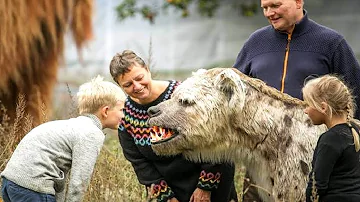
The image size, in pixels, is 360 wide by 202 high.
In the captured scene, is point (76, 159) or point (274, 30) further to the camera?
point (274, 30)

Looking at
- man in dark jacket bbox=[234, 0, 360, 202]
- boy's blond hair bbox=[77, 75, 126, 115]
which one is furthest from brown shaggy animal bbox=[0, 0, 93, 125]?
man in dark jacket bbox=[234, 0, 360, 202]

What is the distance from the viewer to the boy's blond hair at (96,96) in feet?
17.3

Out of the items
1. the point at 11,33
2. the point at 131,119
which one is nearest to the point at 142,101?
the point at 131,119

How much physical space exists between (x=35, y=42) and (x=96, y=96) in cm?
249

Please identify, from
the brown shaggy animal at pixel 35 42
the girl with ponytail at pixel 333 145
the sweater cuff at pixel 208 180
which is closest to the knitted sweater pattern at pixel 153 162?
the sweater cuff at pixel 208 180

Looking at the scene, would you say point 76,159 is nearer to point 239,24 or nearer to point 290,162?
point 290,162

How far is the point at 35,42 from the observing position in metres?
7.62

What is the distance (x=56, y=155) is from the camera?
5.10 m

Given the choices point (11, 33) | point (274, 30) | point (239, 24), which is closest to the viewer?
point (274, 30)

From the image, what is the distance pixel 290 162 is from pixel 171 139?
617 millimetres

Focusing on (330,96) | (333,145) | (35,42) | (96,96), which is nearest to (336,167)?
(333,145)

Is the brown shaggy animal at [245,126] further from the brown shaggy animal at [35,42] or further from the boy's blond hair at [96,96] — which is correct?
the brown shaggy animal at [35,42]

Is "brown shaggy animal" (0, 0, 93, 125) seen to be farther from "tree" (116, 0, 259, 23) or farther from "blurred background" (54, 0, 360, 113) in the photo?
"blurred background" (54, 0, 360, 113)

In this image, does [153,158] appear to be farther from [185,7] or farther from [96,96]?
[185,7]
